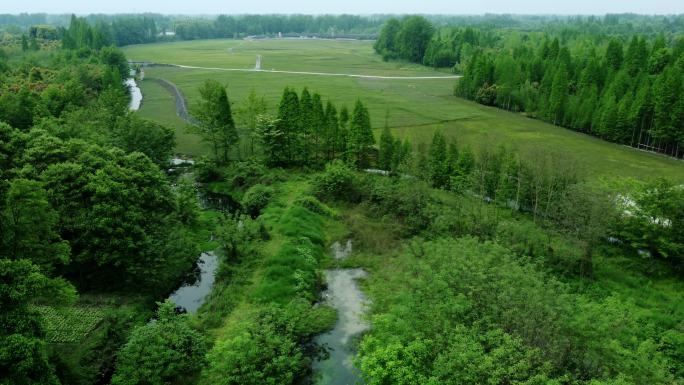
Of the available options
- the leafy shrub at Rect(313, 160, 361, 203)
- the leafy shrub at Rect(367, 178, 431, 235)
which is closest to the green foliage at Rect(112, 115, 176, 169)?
the leafy shrub at Rect(313, 160, 361, 203)

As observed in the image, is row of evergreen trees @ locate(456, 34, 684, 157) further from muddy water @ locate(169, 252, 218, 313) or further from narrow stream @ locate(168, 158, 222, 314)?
muddy water @ locate(169, 252, 218, 313)

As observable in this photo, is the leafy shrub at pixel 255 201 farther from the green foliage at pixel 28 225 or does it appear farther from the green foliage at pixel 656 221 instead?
the green foliage at pixel 656 221

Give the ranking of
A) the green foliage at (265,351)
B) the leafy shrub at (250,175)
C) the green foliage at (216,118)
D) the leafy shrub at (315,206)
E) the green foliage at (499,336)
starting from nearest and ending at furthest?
1. the green foliage at (499,336)
2. the green foliage at (265,351)
3. the leafy shrub at (315,206)
4. the leafy shrub at (250,175)
5. the green foliage at (216,118)

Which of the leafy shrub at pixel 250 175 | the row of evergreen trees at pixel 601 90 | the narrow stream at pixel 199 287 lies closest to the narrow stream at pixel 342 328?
the narrow stream at pixel 199 287

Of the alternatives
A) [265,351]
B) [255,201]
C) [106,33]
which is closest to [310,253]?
[255,201]

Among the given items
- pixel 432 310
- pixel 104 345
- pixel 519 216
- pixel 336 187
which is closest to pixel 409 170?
pixel 336 187
